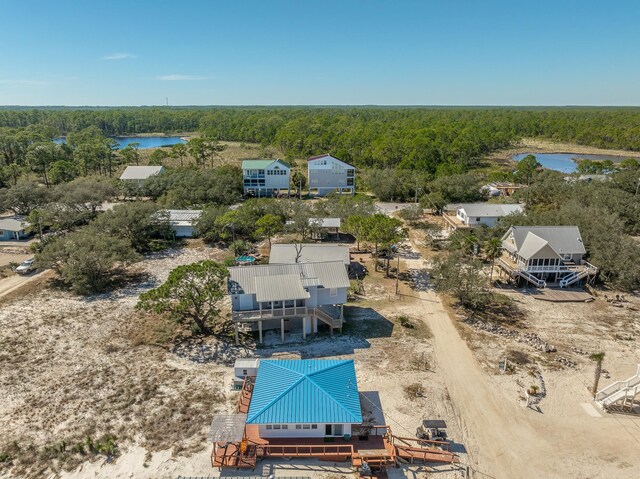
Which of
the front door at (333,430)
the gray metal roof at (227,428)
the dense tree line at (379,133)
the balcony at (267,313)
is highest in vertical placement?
the dense tree line at (379,133)

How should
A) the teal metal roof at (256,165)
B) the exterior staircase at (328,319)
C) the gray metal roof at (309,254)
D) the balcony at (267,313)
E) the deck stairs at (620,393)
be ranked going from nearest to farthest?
1. the deck stairs at (620,393)
2. the balcony at (267,313)
3. the exterior staircase at (328,319)
4. the gray metal roof at (309,254)
5. the teal metal roof at (256,165)

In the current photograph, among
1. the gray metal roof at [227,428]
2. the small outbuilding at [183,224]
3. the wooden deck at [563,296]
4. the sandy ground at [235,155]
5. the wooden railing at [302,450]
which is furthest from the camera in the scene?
the sandy ground at [235,155]

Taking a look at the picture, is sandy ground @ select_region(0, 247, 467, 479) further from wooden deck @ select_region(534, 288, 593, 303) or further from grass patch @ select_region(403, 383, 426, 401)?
wooden deck @ select_region(534, 288, 593, 303)

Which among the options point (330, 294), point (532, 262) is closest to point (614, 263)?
point (532, 262)

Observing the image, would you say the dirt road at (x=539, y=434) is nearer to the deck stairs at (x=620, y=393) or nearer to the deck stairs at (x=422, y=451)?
the deck stairs at (x=620, y=393)

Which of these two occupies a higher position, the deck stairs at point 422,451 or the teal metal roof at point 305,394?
the teal metal roof at point 305,394

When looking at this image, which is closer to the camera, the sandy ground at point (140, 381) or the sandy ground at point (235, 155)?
the sandy ground at point (140, 381)

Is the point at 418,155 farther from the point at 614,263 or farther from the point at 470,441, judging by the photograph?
the point at 470,441

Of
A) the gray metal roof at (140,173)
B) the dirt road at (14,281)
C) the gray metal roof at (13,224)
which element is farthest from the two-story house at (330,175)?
the dirt road at (14,281)

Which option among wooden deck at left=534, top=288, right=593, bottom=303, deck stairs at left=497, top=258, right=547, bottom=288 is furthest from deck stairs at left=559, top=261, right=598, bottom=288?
deck stairs at left=497, top=258, right=547, bottom=288
